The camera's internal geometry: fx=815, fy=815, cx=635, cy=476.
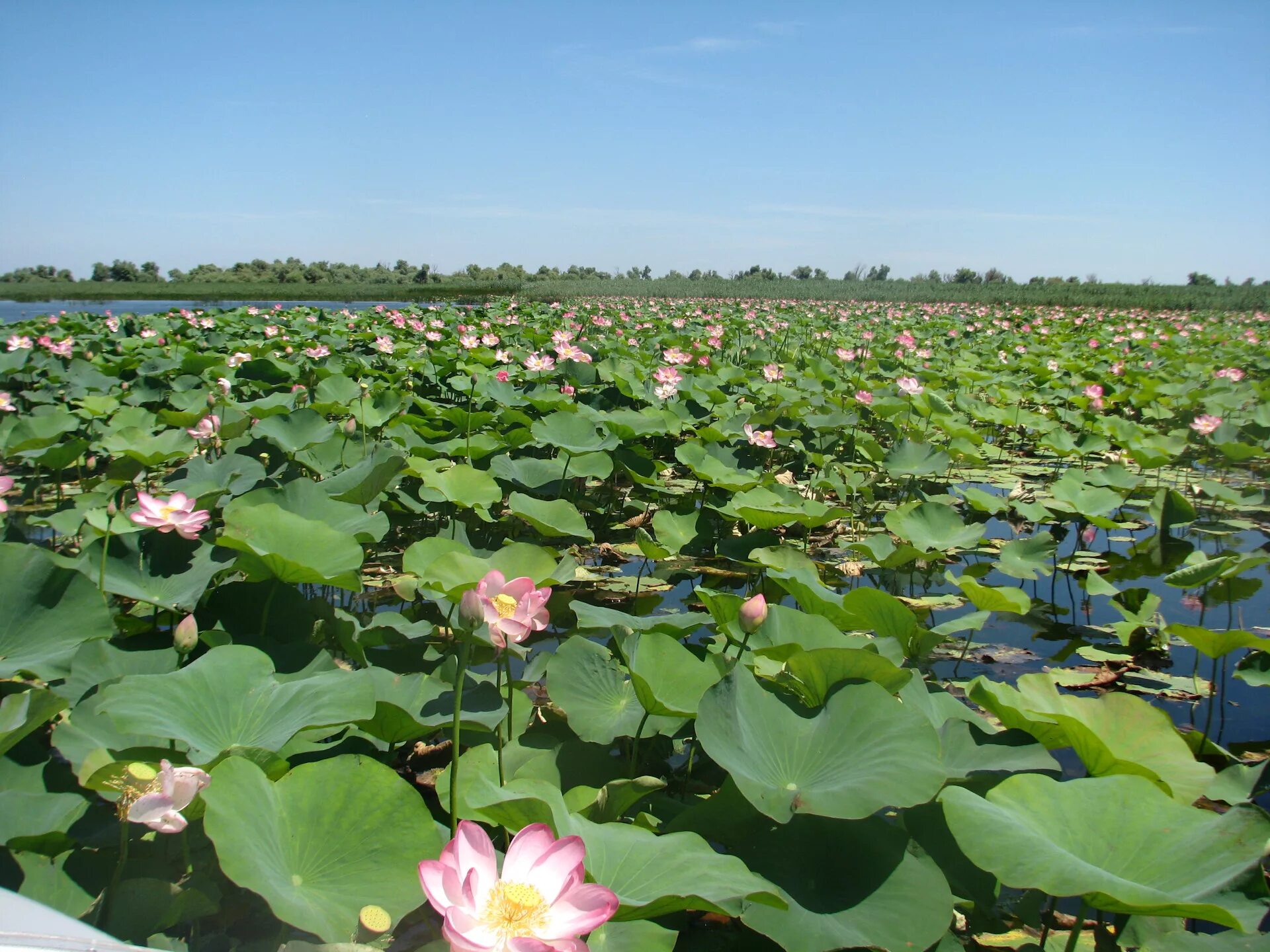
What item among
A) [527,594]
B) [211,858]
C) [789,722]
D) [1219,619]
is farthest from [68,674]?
[1219,619]

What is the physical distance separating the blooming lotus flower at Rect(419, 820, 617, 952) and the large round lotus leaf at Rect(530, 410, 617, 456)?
243 centimetres

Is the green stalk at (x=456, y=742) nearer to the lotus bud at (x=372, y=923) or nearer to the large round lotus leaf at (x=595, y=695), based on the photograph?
the lotus bud at (x=372, y=923)

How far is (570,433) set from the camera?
3.28 meters

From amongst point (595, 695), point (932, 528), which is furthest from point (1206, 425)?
point (595, 695)

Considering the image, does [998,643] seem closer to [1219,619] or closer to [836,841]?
[1219,619]

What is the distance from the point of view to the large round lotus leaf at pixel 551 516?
230 centimetres

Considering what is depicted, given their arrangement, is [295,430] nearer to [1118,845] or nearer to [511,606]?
[511,606]

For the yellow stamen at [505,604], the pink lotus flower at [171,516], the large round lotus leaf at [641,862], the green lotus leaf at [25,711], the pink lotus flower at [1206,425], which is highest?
the pink lotus flower at [1206,425]

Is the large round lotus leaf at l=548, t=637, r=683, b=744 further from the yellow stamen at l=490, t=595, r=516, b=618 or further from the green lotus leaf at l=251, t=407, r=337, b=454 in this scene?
the green lotus leaf at l=251, t=407, r=337, b=454

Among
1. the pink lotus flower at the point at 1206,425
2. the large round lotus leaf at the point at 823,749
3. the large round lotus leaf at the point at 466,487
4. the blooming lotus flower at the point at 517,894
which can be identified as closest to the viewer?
the blooming lotus flower at the point at 517,894

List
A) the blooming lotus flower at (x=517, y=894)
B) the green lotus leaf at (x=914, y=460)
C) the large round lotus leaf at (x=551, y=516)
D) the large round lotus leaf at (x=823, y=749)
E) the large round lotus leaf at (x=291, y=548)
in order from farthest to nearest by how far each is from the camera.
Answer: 1. the green lotus leaf at (x=914, y=460)
2. the large round lotus leaf at (x=551, y=516)
3. the large round lotus leaf at (x=291, y=548)
4. the large round lotus leaf at (x=823, y=749)
5. the blooming lotus flower at (x=517, y=894)

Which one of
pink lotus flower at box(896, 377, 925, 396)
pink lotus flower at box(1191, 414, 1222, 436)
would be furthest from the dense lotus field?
pink lotus flower at box(896, 377, 925, 396)

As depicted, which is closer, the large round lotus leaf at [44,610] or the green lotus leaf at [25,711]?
the green lotus leaf at [25,711]

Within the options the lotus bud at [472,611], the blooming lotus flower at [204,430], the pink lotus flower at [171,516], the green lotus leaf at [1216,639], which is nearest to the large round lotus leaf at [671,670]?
the lotus bud at [472,611]
